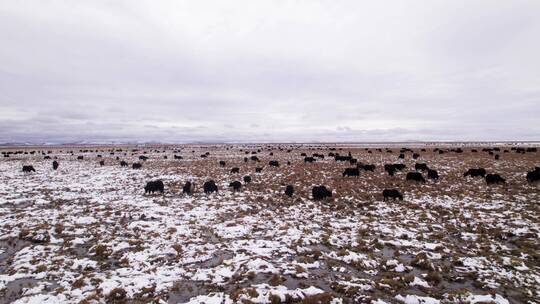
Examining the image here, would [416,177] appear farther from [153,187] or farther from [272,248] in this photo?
[153,187]

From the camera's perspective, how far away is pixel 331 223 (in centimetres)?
1126

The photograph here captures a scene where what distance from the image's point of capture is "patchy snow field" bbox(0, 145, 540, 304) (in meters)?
6.58

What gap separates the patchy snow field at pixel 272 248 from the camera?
21.6 ft

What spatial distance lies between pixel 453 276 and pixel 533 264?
2211mm

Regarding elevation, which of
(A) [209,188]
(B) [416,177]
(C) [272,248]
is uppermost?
(B) [416,177]

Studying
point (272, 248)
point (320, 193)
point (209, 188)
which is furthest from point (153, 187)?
point (272, 248)

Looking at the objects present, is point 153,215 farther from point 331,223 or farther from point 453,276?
point 453,276

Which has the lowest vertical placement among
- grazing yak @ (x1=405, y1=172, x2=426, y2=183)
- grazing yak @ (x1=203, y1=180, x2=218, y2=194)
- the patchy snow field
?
the patchy snow field

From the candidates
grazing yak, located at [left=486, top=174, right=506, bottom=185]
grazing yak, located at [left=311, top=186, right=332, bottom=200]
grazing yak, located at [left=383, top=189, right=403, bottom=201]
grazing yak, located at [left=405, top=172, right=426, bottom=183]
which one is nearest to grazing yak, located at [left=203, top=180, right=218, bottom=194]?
grazing yak, located at [left=311, top=186, right=332, bottom=200]

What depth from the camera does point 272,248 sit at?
8922 millimetres

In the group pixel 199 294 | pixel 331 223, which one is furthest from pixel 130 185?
pixel 199 294

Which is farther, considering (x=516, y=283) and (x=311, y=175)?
(x=311, y=175)

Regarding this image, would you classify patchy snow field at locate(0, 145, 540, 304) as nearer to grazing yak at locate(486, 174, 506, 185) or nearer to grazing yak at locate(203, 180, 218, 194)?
grazing yak at locate(203, 180, 218, 194)

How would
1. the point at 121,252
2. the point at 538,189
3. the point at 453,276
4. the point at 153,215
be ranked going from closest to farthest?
the point at 453,276
the point at 121,252
the point at 153,215
the point at 538,189
